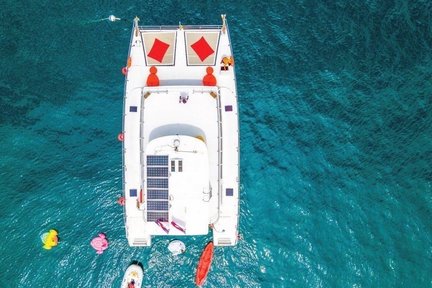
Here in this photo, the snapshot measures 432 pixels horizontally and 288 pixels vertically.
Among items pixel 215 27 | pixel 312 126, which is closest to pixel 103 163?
pixel 215 27

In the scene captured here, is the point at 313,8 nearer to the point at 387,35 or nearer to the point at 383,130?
the point at 387,35

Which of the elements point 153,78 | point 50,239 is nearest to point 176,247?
point 50,239

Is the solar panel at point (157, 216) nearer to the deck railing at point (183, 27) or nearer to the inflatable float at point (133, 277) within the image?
the inflatable float at point (133, 277)

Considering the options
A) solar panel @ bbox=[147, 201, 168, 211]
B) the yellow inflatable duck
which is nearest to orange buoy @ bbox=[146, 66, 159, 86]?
solar panel @ bbox=[147, 201, 168, 211]

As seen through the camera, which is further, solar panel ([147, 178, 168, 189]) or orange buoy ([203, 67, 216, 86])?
orange buoy ([203, 67, 216, 86])

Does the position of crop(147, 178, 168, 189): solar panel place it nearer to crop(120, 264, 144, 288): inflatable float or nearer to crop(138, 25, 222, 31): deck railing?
crop(120, 264, 144, 288): inflatable float

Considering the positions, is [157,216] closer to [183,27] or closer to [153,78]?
[153,78]

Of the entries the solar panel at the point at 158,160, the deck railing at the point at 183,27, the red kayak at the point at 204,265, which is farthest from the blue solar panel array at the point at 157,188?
the deck railing at the point at 183,27
